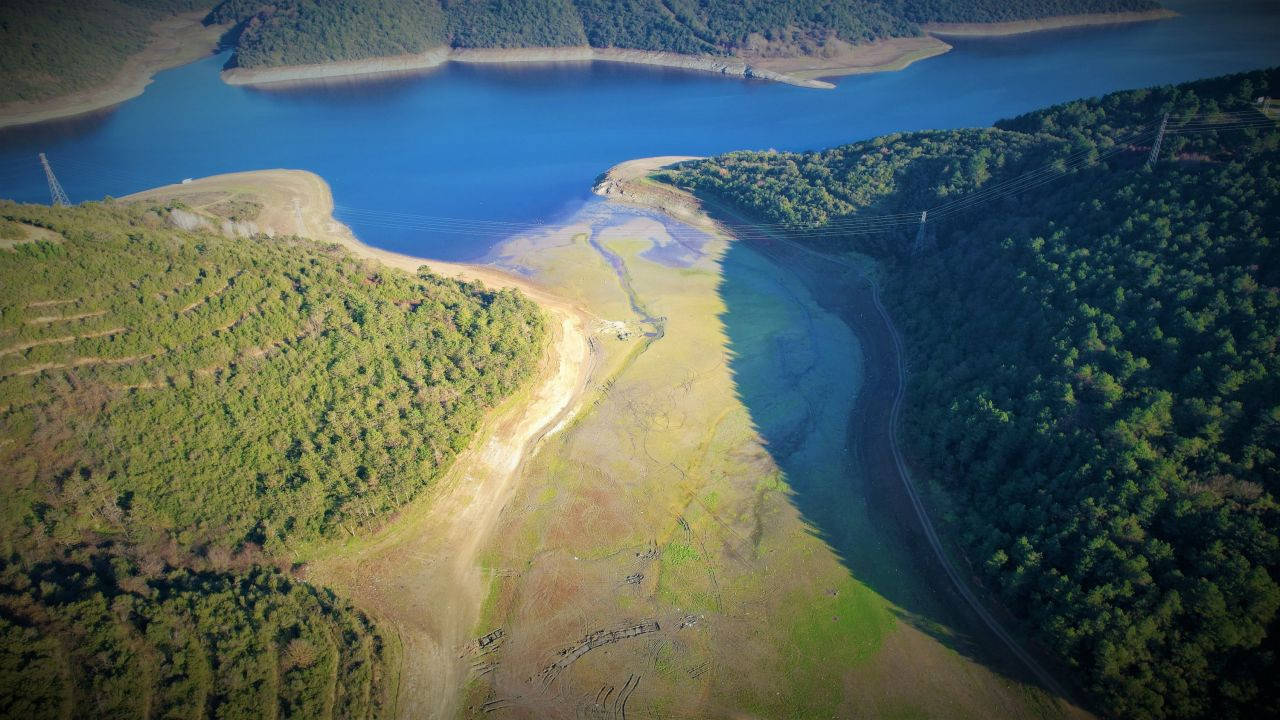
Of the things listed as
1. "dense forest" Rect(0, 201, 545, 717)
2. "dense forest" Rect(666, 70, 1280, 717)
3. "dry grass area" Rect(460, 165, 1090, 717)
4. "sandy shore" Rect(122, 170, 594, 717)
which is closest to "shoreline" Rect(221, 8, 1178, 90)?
"dense forest" Rect(666, 70, 1280, 717)

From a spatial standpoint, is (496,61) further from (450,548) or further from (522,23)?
(450,548)

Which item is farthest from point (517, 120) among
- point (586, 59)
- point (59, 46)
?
point (59, 46)

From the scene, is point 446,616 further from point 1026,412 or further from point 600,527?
point 1026,412

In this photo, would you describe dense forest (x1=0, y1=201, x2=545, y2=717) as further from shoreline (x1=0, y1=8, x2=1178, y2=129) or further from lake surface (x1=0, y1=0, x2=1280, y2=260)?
shoreline (x1=0, y1=8, x2=1178, y2=129)

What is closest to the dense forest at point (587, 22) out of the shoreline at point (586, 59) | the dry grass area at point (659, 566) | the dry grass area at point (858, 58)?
the shoreline at point (586, 59)

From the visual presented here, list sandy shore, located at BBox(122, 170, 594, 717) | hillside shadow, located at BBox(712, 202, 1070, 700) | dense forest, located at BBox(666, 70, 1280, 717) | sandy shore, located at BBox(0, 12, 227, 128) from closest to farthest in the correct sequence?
dense forest, located at BBox(666, 70, 1280, 717) < sandy shore, located at BBox(122, 170, 594, 717) < hillside shadow, located at BBox(712, 202, 1070, 700) < sandy shore, located at BBox(0, 12, 227, 128)

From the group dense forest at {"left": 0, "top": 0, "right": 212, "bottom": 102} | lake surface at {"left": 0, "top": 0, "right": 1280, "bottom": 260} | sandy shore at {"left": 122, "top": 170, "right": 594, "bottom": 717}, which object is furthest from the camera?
dense forest at {"left": 0, "top": 0, "right": 212, "bottom": 102}

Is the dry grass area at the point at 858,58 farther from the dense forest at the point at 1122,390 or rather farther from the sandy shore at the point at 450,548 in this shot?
the sandy shore at the point at 450,548
